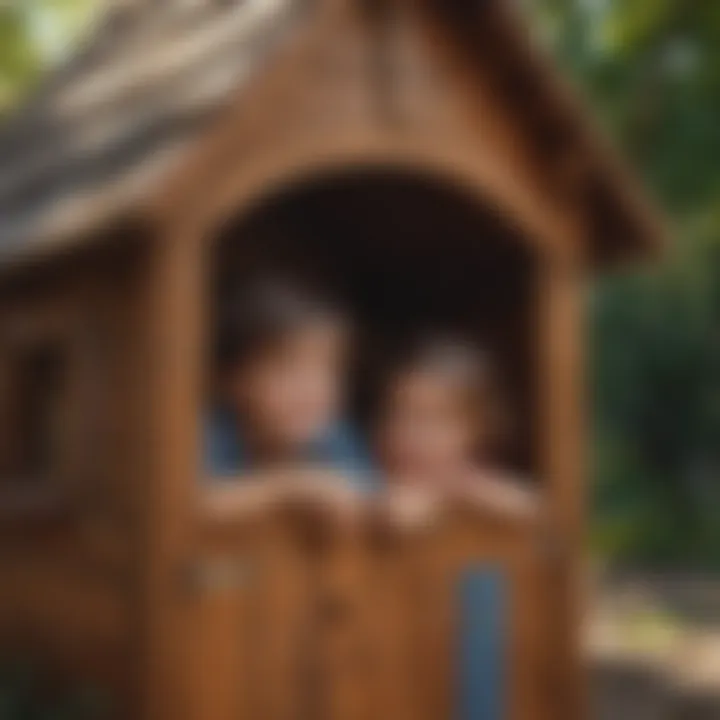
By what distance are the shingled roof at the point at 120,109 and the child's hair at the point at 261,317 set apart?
15.5 inches

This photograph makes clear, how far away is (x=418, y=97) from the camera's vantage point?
12.1 feet

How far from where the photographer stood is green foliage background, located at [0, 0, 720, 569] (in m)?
6.12

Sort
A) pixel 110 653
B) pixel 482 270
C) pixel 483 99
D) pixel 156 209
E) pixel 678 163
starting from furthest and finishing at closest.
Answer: pixel 678 163 < pixel 482 270 < pixel 483 99 < pixel 110 653 < pixel 156 209

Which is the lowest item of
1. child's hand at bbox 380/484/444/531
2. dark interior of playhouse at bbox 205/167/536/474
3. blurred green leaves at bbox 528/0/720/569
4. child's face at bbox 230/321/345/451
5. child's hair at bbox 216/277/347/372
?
child's hand at bbox 380/484/444/531

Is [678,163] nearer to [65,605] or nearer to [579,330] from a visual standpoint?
[579,330]

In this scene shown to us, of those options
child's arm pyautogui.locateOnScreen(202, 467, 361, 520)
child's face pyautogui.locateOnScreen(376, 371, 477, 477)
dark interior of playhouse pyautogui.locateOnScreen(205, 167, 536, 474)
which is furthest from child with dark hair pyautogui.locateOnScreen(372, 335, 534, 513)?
child's arm pyautogui.locateOnScreen(202, 467, 361, 520)

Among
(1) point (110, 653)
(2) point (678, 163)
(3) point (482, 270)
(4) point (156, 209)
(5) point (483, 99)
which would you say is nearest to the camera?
(4) point (156, 209)

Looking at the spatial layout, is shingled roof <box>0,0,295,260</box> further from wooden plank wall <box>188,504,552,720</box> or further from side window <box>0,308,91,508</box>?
wooden plank wall <box>188,504,552,720</box>

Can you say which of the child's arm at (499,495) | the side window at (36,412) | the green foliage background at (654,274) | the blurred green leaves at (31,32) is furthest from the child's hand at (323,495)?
the blurred green leaves at (31,32)

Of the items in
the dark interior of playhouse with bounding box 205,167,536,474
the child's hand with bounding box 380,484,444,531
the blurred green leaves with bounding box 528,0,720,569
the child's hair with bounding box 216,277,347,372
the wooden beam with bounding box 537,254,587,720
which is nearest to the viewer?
the child's hand with bounding box 380,484,444,531

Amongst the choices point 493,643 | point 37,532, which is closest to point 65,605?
point 37,532

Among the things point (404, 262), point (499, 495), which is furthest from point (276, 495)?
point (404, 262)

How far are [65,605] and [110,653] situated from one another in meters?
0.18

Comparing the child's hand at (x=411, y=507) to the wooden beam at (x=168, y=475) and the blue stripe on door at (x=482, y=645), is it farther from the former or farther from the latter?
the wooden beam at (x=168, y=475)
